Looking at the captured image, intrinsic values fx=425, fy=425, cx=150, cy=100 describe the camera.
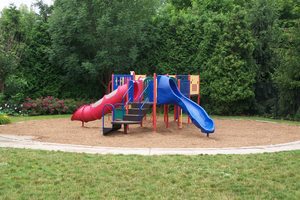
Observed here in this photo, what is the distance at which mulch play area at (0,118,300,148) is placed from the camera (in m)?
11.0

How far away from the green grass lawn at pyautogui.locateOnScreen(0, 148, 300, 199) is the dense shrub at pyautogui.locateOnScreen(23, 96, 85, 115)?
36.2ft

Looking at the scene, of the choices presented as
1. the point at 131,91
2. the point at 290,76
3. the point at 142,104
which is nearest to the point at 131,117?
the point at 142,104

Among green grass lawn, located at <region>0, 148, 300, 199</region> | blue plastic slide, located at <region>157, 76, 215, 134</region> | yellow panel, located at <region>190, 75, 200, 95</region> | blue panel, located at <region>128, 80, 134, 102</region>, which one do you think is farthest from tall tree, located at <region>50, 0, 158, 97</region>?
green grass lawn, located at <region>0, 148, 300, 199</region>

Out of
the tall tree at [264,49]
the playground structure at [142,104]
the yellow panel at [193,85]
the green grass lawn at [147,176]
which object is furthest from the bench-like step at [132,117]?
the tall tree at [264,49]

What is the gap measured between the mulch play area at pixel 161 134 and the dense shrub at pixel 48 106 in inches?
147

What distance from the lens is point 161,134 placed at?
12750mm

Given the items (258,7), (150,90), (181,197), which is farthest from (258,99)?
(181,197)

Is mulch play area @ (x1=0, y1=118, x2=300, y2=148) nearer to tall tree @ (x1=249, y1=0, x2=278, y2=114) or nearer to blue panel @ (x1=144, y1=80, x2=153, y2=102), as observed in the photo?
blue panel @ (x1=144, y1=80, x2=153, y2=102)

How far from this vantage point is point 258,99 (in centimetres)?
2109

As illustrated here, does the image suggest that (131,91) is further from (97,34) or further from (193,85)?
(97,34)

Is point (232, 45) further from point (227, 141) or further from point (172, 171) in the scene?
point (172, 171)

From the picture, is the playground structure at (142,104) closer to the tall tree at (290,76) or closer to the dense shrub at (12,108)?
the dense shrub at (12,108)

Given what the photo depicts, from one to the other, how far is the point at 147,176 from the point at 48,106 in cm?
1360

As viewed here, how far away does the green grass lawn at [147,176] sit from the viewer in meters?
6.03
